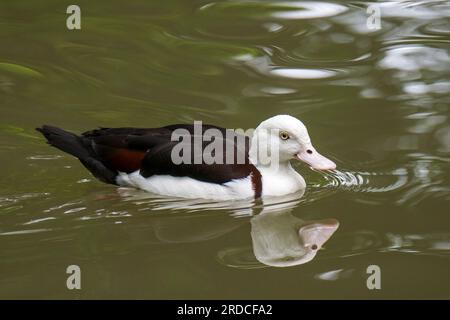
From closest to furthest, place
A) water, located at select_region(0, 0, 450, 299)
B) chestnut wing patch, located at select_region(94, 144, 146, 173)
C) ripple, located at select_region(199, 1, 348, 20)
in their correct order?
water, located at select_region(0, 0, 450, 299) < chestnut wing patch, located at select_region(94, 144, 146, 173) < ripple, located at select_region(199, 1, 348, 20)

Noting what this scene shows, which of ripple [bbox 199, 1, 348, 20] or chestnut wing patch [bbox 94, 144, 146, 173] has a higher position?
ripple [bbox 199, 1, 348, 20]

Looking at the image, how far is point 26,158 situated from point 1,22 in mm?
4033

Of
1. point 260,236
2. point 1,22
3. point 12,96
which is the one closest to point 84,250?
point 260,236

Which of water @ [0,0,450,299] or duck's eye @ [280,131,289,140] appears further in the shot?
duck's eye @ [280,131,289,140]

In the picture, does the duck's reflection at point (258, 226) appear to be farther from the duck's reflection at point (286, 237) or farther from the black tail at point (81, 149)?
the black tail at point (81, 149)

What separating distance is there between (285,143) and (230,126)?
1.88 meters

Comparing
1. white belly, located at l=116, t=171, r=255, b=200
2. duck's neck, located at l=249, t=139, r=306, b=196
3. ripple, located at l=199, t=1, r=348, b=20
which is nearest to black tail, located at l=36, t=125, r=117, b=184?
white belly, located at l=116, t=171, r=255, b=200

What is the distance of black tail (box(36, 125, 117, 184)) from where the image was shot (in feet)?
32.1

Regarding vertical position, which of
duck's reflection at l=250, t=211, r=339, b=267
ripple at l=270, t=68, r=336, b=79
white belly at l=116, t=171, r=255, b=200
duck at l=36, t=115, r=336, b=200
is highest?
ripple at l=270, t=68, r=336, b=79

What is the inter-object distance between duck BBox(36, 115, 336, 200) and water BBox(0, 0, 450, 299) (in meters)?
0.16

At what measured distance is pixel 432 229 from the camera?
8.76 metres

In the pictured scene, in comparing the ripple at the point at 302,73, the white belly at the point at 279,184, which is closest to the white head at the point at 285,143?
the white belly at the point at 279,184

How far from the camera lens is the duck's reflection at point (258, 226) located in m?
8.52

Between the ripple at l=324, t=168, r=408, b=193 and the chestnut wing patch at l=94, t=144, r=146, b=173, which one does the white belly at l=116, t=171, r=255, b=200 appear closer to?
the chestnut wing patch at l=94, t=144, r=146, b=173
